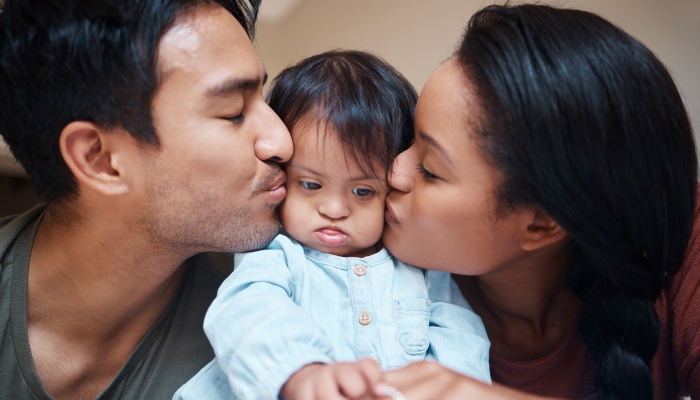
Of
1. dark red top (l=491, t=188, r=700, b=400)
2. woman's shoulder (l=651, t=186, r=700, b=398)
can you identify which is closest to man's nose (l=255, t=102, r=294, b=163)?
dark red top (l=491, t=188, r=700, b=400)

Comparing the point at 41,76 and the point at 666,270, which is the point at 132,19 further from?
the point at 666,270

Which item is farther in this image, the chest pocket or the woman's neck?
the woman's neck

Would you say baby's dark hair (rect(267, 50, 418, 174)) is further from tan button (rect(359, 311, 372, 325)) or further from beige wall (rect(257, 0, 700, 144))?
beige wall (rect(257, 0, 700, 144))

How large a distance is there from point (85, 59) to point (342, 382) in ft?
2.37

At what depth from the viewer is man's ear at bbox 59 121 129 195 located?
3.11 feet

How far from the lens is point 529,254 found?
1.02 meters

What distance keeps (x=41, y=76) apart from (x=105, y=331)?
562 millimetres

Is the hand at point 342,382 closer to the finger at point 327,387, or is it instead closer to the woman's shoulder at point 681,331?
the finger at point 327,387

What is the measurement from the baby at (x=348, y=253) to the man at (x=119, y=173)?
0.22ft

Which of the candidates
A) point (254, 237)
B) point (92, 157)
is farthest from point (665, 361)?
point (92, 157)

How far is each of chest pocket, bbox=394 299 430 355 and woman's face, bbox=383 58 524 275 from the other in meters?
0.08

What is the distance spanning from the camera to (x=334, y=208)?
1001 millimetres

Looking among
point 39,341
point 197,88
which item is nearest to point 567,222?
point 197,88

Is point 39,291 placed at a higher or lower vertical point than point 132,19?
lower
